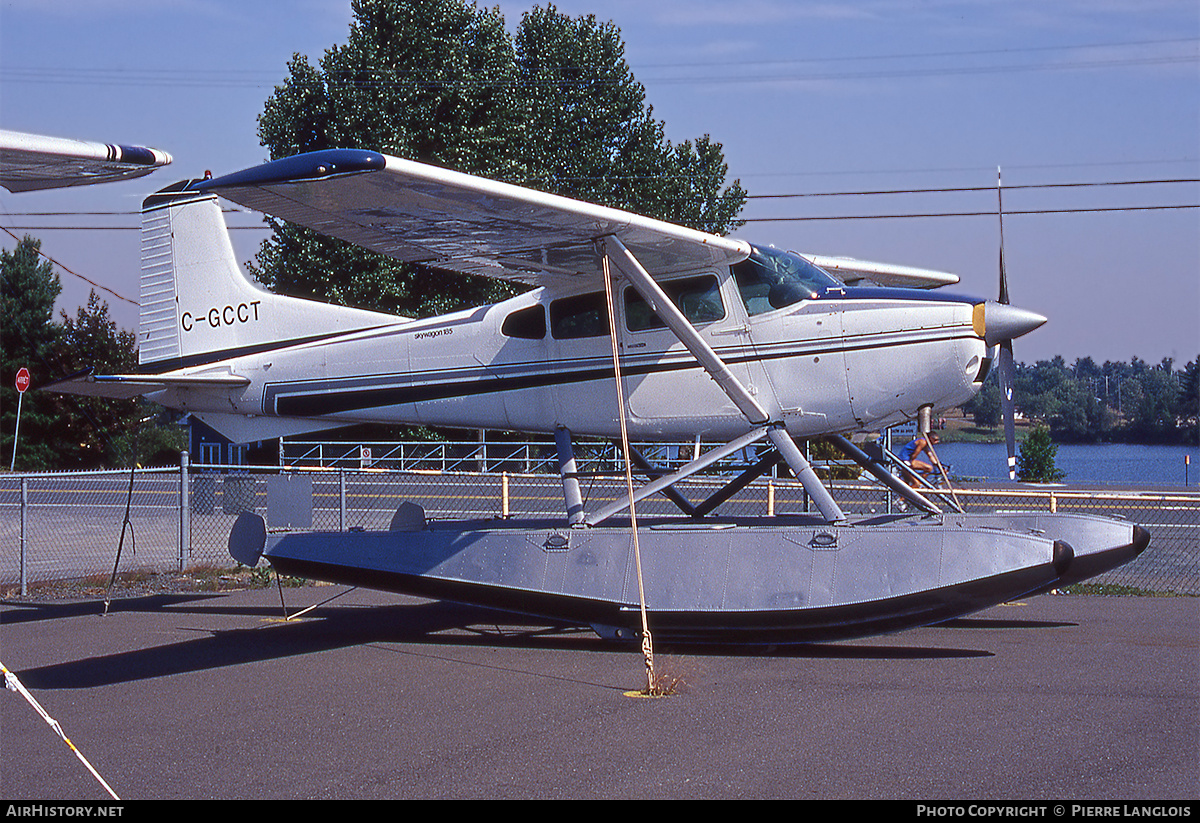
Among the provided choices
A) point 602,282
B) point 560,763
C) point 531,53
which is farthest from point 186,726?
point 531,53

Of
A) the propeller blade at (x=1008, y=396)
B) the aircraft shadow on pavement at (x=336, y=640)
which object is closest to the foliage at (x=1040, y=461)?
the propeller blade at (x=1008, y=396)

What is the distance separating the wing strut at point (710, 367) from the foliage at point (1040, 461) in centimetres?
2594

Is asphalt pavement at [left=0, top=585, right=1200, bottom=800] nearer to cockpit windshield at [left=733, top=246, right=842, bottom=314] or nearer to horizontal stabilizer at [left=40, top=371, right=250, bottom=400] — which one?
horizontal stabilizer at [left=40, top=371, right=250, bottom=400]

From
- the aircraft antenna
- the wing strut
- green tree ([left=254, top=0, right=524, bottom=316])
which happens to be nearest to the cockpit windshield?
the wing strut

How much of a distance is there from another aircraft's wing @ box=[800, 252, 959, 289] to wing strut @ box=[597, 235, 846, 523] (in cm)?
329

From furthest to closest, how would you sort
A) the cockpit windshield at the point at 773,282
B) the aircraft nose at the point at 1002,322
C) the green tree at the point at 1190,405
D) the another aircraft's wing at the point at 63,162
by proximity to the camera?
1. the green tree at the point at 1190,405
2. the cockpit windshield at the point at 773,282
3. the aircraft nose at the point at 1002,322
4. the another aircraft's wing at the point at 63,162

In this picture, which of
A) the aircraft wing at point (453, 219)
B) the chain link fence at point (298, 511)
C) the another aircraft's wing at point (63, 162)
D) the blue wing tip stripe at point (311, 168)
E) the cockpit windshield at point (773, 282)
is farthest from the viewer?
the chain link fence at point (298, 511)

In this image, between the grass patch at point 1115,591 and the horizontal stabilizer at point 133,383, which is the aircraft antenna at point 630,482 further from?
the grass patch at point 1115,591

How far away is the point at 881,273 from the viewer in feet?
39.4

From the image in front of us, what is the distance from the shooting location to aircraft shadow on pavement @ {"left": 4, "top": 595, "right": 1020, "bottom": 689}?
7844 mm

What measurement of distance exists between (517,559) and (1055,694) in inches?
165

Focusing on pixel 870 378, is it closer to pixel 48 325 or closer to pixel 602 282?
pixel 602 282

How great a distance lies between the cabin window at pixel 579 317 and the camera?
9.56 metres

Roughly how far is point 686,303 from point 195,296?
562 cm
